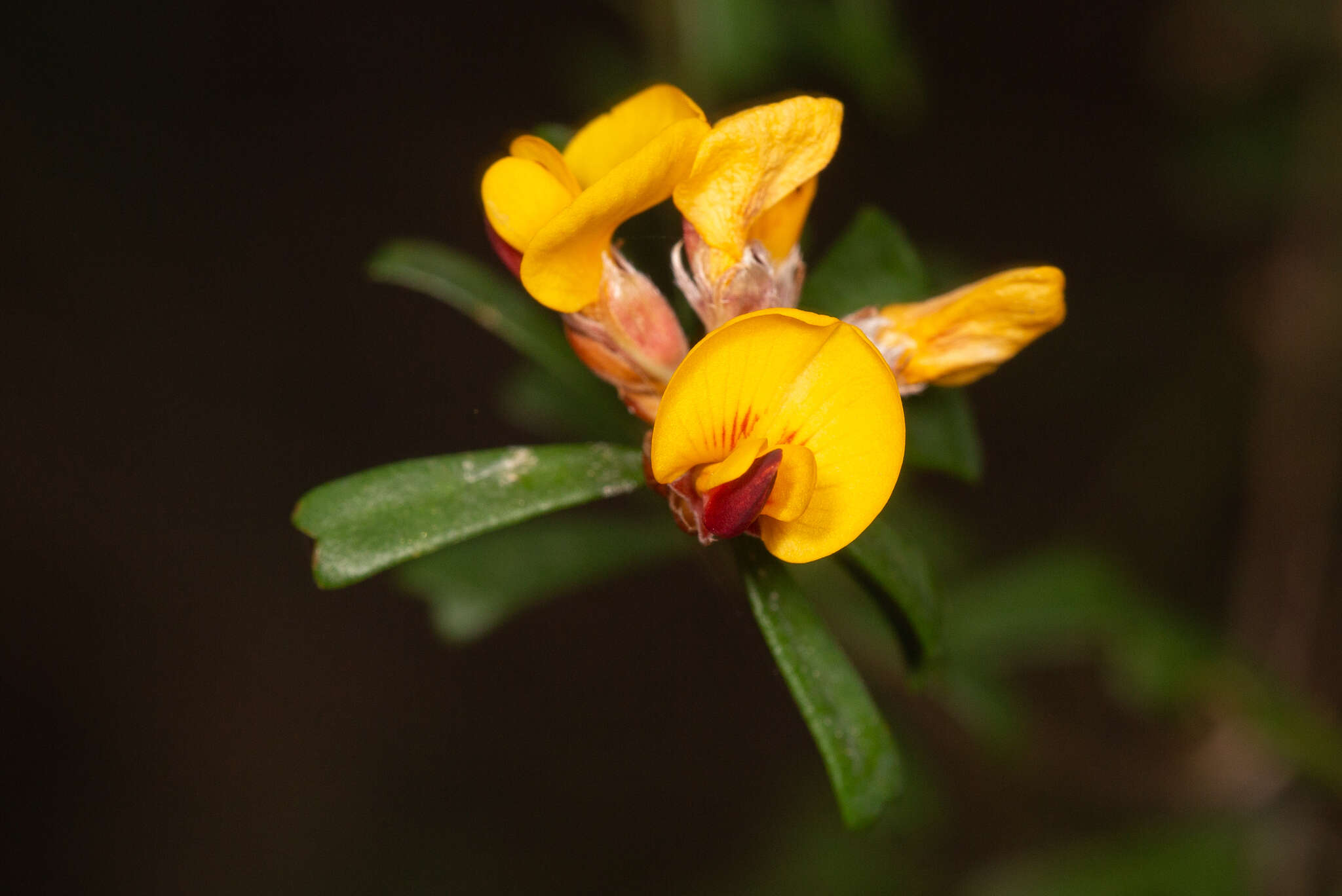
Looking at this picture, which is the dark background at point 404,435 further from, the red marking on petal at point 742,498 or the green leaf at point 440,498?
the red marking on petal at point 742,498

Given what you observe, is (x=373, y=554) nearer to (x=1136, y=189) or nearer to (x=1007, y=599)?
(x=1007, y=599)

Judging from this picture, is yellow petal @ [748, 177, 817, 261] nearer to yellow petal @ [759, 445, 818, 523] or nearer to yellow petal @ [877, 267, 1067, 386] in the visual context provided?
yellow petal @ [877, 267, 1067, 386]

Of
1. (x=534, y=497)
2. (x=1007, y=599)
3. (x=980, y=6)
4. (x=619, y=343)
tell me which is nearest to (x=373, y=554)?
(x=534, y=497)

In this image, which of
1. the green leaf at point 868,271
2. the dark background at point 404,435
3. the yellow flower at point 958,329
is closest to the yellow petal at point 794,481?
the yellow flower at point 958,329

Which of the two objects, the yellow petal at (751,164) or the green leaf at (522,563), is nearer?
the yellow petal at (751,164)

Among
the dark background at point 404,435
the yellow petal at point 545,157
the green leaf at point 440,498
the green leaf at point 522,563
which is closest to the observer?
the yellow petal at point 545,157
